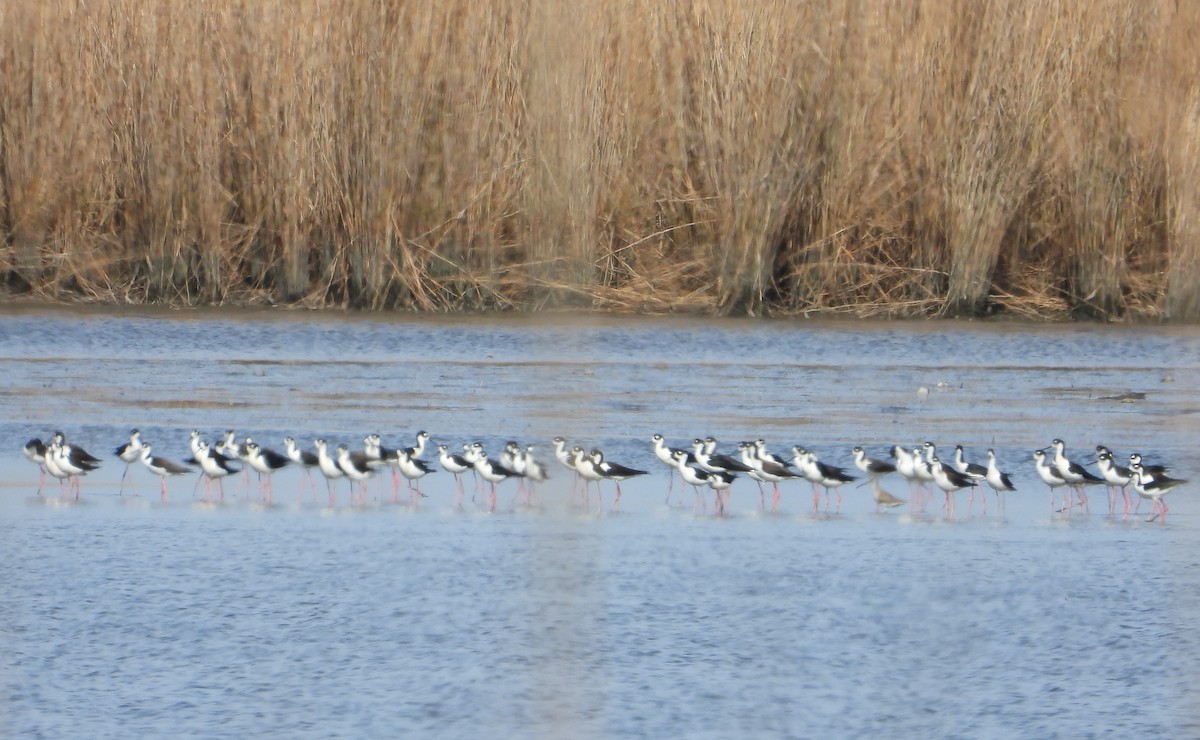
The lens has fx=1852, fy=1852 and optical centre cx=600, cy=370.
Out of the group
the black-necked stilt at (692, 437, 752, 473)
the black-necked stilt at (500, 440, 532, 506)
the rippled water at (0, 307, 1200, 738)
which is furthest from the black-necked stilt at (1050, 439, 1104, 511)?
the black-necked stilt at (500, 440, 532, 506)

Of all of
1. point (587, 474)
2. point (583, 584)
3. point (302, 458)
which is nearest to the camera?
point (583, 584)

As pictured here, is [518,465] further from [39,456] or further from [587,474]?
[39,456]

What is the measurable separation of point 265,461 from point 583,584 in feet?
10.6

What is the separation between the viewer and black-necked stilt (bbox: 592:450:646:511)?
27.0 ft

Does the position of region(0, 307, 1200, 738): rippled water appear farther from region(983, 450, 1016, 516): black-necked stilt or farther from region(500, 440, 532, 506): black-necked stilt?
region(500, 440, 532, 506): black-necked stilt

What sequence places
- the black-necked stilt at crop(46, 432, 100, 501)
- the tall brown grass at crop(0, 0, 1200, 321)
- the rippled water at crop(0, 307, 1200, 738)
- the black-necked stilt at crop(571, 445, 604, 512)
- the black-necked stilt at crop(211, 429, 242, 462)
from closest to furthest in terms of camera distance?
the rippled water at crop(0, 307, 1200, 738) → the black-necked stilt at crop(571, 445, 604, 512) → the black-necked stilt at crop(46, 432, 100, 501) → the black-necked stilt at crop(211, 429, 242, 462) → the tall brown grass at crop(0, 0, 1200, 321)

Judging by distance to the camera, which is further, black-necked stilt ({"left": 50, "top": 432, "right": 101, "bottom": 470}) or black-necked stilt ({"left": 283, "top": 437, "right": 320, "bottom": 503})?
black-necked stilt ({"left": 283, "top": 437, "right": 320, "bottom": 503})

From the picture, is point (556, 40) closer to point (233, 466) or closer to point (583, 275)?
point (233, 466)

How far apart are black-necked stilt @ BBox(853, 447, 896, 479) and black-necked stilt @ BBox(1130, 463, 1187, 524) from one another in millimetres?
1103

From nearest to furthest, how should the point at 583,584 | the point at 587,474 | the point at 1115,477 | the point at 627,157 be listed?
the point at 583,584 → the point at 587,474 → the point at 1115,477 → the point at 627,157

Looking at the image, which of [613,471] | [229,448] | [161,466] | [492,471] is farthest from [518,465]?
[161,466]

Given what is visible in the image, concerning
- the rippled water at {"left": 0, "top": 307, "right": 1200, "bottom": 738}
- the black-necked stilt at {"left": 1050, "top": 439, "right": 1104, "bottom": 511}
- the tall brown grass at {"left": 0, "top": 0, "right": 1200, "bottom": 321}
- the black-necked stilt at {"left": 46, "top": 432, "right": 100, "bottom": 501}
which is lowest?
the rippled water at {"left": 0, "top": 307, "right": 1200, "bottom": 738}

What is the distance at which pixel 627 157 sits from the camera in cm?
1484

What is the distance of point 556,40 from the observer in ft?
9.06
